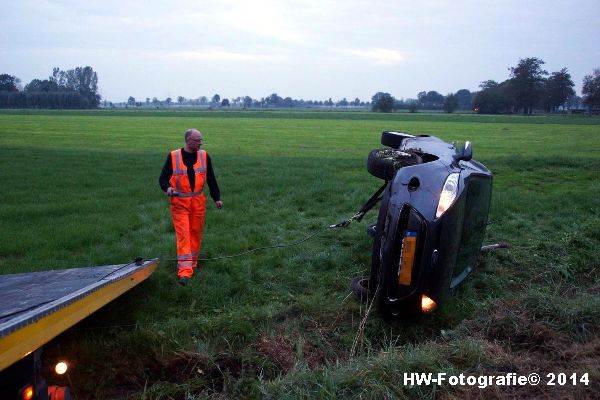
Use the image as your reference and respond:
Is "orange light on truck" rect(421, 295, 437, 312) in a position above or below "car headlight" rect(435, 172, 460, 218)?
below

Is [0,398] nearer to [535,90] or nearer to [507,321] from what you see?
[507,321]

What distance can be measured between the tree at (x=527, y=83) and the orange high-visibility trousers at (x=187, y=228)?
361 feet

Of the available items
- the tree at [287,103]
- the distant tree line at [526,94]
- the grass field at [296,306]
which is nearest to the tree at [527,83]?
the distant tree line at [526,94]

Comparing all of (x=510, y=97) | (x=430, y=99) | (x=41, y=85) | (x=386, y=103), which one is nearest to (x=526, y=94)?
(x=510, y=97)

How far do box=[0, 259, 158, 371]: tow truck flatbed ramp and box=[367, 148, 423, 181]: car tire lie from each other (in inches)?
101

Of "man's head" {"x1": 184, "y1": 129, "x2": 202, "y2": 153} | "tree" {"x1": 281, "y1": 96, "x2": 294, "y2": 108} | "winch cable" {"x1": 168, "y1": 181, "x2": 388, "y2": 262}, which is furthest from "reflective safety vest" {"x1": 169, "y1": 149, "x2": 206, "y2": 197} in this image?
"tree" {"x1": 281, "y1": 96, "x2": 294, "y2": 108}

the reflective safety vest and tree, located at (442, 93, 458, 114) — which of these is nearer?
the reflective safety vest

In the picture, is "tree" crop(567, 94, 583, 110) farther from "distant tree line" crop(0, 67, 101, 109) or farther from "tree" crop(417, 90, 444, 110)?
"distant tree line" crop(0, 67, 101, 109)

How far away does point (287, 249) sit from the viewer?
7.23 meters

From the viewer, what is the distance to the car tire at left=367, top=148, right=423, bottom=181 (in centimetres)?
567

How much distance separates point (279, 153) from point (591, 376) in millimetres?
21491

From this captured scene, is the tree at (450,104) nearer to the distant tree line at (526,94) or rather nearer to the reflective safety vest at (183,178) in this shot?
the distant tree line at (526,94)

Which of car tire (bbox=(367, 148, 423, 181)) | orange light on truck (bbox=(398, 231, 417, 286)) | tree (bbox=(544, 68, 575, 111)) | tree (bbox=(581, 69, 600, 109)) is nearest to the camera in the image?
orange light on truck (bbox=(398, 231, 417, 286))

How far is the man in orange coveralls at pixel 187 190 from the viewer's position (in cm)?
636
